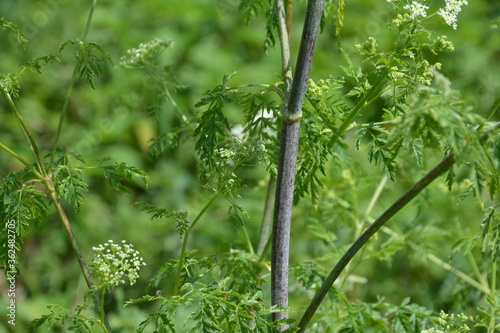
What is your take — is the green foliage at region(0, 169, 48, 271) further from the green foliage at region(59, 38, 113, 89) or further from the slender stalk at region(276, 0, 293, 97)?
the slender stalk at region(276, 0, 293, 97)

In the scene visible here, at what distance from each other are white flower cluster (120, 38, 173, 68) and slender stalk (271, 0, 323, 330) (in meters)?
0.46

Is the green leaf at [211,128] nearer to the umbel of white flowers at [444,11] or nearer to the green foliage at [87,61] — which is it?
the green foliage at [87,61]

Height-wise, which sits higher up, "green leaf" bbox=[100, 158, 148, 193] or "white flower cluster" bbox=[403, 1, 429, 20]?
"white flower cluster" bbox=[403, 1, 429, 20]

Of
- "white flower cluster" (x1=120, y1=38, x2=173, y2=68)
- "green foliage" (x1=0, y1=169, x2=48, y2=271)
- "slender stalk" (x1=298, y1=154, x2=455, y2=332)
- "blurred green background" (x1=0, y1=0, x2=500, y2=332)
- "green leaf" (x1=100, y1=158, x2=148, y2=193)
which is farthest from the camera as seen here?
"blurred green background" (x1=0, y1=0, x2=500, y2=332)

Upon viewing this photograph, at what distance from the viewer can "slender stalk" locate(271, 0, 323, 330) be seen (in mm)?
1386

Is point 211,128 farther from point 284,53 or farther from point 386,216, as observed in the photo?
point 386,216

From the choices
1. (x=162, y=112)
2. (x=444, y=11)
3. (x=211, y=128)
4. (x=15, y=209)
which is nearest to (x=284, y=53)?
(x=211, y=128)

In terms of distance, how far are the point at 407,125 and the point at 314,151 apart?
34cm

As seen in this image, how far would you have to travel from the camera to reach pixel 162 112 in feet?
14.2

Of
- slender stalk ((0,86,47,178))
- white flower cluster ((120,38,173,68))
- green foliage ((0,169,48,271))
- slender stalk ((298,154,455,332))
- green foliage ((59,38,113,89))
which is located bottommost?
slender stalk ((298,154,455,332))

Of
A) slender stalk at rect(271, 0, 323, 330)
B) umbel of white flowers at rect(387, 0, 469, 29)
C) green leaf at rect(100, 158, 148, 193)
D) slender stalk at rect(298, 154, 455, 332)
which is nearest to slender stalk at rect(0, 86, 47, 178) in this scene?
green leaf at rect(100, 158, 148, 193)

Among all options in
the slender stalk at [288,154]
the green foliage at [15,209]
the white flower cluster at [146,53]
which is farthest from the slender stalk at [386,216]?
the white flower cluster at [146,53]

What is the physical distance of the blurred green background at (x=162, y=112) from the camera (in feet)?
13.5

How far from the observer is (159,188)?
4535 millimetres
